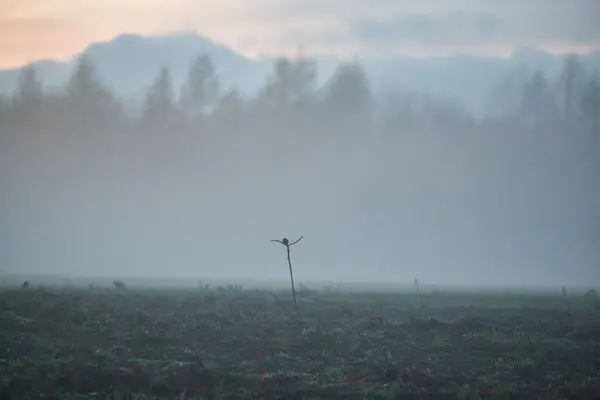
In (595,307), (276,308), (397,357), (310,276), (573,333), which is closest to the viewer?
(397,357)

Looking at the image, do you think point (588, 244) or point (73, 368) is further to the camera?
point (588, 244)

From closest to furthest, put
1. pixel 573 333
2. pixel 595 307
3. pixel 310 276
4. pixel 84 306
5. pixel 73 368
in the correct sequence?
1. pixel 73 368
2. pixel 573 333
3. pixel 84 306
4. pixel 595 307
5. pixel 310 276

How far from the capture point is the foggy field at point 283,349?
2119 cm

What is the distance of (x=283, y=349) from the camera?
27828mm

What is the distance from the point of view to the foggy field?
21188mm

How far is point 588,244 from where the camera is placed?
11575 centimetres

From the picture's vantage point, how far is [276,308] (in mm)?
39500

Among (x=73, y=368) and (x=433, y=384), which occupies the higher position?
(x=73, y=368)

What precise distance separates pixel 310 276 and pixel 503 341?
267 ft

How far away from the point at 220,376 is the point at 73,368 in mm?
4594

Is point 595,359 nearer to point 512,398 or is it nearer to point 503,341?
point 503,341

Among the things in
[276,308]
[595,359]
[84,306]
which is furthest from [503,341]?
[84,306]

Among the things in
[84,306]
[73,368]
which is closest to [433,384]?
[73,368]

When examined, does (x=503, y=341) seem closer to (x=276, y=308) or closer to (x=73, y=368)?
(x=276, y=308)
